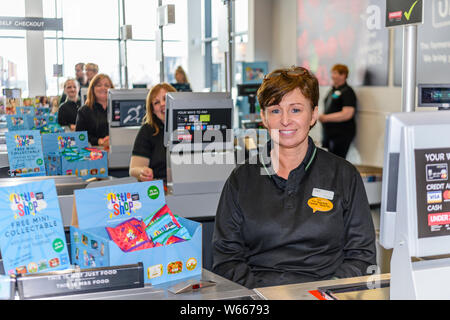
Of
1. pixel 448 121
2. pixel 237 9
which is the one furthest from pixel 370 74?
pixel 448 121

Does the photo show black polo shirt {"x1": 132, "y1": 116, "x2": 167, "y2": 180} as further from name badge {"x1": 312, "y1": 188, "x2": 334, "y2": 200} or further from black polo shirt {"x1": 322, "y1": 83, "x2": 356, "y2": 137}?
Answer: black polo shirt {"x1": 322, "y1": 83, "x2": 356, "y2": 137}

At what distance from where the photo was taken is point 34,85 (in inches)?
532

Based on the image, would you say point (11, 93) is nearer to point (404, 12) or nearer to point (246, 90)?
point (246, 90)

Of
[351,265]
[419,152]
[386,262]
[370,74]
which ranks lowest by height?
[386,262]

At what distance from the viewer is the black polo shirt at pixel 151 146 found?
3.88 m

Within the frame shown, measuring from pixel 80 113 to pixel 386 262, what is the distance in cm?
349

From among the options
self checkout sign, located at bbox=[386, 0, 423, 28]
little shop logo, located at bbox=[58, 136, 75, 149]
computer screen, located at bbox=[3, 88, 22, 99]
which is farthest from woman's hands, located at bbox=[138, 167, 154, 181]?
computer screen, located at bbox=[3, 88, 22, 99]

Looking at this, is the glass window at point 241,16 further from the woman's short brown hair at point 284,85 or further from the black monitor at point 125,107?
the woman's short brown hair at point 284,85

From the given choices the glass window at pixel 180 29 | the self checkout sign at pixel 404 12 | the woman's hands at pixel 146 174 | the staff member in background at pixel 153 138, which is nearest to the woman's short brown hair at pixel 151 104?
the staff member in background at pixel 153 138

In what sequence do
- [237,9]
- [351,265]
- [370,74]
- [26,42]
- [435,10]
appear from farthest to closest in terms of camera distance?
[26,42] → [237,9] → [370,74] → [435,10] → [351,265]

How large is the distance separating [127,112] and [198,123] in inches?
78.8

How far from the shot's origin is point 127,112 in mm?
5082

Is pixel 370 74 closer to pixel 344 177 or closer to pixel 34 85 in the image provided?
pixel 344 177

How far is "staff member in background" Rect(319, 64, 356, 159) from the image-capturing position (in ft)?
24.5
